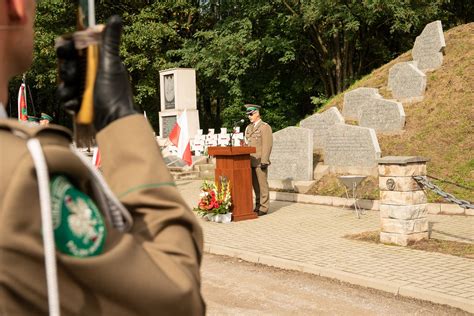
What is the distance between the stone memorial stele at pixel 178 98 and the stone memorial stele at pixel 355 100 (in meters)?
8.81

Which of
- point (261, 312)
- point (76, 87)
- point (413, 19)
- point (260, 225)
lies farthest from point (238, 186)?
point (413, 19)

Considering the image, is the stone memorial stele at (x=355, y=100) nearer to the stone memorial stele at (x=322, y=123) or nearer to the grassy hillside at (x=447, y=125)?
the grassy hillside at (x=447, y=125)

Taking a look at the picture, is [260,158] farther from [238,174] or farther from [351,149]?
[351,149]

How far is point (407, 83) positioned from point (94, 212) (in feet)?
54.6

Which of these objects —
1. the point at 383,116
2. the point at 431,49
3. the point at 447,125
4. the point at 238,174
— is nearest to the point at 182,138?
the point at 238,174

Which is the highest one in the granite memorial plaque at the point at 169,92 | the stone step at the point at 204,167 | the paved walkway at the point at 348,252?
Result: the granite memorial plaque at the point at 169,92

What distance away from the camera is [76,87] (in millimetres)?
1169

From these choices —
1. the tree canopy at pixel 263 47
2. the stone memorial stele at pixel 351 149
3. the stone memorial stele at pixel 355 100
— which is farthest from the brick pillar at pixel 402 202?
the tree canopy at pixel 263 47

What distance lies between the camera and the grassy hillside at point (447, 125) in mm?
12156

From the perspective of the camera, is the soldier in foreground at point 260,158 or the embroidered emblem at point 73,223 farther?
the soldier in foreground at point 260,158

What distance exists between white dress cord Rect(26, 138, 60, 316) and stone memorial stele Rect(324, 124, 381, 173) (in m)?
12.7

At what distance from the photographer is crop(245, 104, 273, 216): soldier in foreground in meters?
11.6

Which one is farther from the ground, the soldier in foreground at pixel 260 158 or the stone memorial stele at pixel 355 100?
the stone memorial stele at pixel 355 100

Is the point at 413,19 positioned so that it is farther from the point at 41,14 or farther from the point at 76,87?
the point at 76,87
